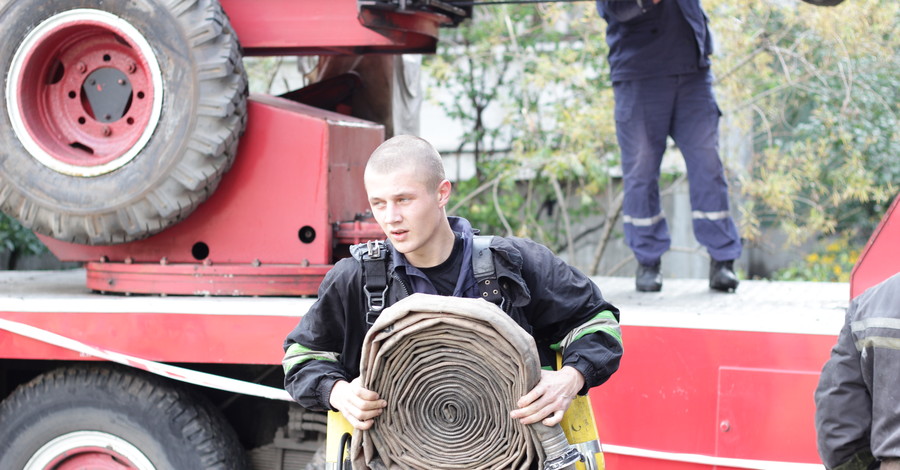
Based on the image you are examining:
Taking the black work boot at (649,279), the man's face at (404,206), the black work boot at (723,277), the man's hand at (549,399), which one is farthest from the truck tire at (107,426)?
the black work boot at (723,277)

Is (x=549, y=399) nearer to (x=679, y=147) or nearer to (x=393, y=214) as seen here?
(x=393, y=214)

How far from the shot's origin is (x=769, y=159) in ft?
24.9

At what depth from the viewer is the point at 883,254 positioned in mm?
2932

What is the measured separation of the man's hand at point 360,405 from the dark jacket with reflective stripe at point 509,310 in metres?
0.09

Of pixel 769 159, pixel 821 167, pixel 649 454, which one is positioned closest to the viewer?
pixel 649 454

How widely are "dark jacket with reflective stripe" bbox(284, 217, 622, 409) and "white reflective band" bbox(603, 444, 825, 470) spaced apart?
2.67 feet

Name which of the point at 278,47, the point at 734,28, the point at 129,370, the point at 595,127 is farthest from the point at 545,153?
→ the point at 129,370

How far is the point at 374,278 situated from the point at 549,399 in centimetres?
53

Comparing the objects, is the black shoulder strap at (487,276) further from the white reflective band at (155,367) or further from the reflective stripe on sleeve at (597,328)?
the white reflective band at (155,367)

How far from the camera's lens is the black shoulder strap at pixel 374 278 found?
91.8 inches

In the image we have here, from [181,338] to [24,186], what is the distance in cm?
84

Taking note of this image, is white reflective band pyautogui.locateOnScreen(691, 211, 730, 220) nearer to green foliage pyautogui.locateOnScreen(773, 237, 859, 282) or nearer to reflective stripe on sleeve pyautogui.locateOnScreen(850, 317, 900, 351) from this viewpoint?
reflective stripe on sleeve pyautogui.locateOnScreen(850, 317, 900, 351)

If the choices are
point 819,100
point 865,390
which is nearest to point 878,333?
point 865,390

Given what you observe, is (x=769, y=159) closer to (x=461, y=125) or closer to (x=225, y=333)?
(x=461, y=125)
